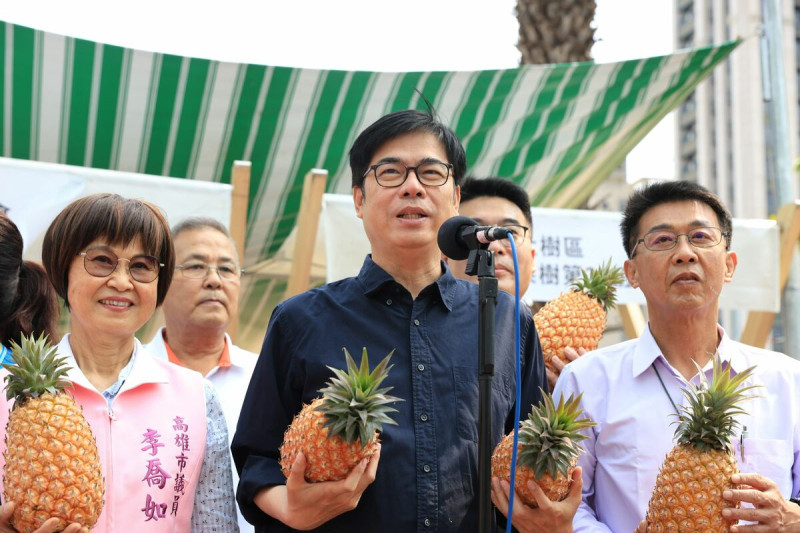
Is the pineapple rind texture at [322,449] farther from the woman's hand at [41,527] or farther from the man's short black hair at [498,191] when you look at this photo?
the man's short black hair at [498,191]

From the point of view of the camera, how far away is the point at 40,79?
A: 238 inches

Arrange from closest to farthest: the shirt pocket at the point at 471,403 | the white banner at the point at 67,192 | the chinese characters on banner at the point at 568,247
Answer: the shirt pocket at the point at 471,403 < the white banner at the point at 67,192 < the chinese characters on banner at the point at 568,247

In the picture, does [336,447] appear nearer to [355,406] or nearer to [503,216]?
[355,406]

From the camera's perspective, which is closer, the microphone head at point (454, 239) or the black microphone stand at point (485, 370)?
the black microphone stand at point (485, 370)

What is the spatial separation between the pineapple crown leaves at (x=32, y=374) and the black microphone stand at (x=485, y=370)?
127 centimetres

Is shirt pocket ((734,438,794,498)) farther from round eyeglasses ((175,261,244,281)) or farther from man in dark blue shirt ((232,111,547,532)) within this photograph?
round eyeglasses ((175,261,244,281))

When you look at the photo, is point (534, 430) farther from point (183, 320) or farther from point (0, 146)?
point (0, 146)

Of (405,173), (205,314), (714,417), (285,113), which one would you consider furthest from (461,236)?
(285,113)

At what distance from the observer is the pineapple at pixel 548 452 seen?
2.50 m

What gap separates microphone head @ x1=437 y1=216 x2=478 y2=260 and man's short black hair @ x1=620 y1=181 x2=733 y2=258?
1218 mm

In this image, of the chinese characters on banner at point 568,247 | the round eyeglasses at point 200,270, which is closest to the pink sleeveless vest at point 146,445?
the round eyeglasses at point 200,270

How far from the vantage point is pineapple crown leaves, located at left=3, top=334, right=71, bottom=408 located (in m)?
2.54

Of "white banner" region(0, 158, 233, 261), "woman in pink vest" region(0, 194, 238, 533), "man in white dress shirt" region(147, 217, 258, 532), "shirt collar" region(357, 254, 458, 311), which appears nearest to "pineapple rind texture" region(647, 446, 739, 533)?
"shirt collar" region(357, 254, 458, 311)

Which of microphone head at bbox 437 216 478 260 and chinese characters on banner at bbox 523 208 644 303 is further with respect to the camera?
chinese characters on banner at bbox 523 208 644 303
